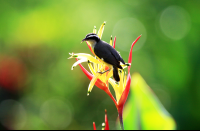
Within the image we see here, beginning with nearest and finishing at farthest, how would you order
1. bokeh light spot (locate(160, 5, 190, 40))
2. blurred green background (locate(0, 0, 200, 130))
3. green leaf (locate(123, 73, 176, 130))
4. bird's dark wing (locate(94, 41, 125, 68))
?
bird's dark wing (locate(94, 41, 125, 68))
green leaf (locate(123, 73, 176, 130))
blurred green background (locate(0, 0, 200, 130))
bokeh light spot (locate(160, 5, 190, 40))

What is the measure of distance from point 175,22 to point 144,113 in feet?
4.56

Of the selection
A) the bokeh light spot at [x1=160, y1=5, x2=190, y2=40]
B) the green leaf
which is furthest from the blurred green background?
the green leaf

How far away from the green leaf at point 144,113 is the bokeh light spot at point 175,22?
133 centimetres

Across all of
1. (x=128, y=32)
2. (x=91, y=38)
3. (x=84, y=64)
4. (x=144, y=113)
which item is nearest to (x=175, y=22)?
(x=128, y=32)

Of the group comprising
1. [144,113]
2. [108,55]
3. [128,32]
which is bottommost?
[144,113]

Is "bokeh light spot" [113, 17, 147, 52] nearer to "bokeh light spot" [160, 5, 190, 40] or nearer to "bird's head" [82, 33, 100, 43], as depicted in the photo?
"bokeh light spot" [160, 5, 190, 40]

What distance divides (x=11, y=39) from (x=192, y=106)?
1.53 meters

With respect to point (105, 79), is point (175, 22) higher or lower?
higher

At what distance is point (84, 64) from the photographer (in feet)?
4.72

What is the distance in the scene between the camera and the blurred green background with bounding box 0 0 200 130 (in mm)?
1501

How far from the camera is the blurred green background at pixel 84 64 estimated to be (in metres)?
1.50

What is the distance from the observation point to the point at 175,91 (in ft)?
5.02

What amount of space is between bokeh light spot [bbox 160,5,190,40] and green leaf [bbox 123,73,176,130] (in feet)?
4.35

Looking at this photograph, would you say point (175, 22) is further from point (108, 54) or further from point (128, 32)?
point (108, 54)
